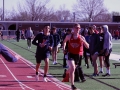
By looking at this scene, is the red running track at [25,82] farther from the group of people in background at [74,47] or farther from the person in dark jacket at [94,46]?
the person in dark jacket at [94,46]

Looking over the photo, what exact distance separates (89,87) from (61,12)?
122731 mm

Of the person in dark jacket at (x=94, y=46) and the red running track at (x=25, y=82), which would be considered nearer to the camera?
the red running track at (x=25, y=82)

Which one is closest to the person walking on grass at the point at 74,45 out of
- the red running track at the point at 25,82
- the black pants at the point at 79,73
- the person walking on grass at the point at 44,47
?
the red running track at the point at 25,82

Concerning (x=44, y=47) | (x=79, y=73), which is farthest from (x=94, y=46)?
(x=44, y=47)

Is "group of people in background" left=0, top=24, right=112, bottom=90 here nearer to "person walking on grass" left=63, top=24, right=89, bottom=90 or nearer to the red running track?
"person walking on grass" left=63, top=24, right=89, bottom=90

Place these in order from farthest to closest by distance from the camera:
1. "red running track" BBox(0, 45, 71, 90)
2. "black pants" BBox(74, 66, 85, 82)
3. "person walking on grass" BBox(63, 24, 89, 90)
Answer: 1. "black pants" BBox(74, 66, 85, 82)
2. "red running track" BBox(0, 45, 71, 90)
3. "person walking on grass" BBox(63, 24, 89, 90)

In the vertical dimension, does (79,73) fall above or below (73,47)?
below

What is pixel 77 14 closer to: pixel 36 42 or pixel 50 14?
pixel 50 14

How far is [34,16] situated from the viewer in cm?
10412

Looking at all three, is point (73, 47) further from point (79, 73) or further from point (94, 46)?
point (94, 46)

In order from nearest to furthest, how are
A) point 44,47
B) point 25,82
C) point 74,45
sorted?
point 74,45, point 25,82, point 44,47

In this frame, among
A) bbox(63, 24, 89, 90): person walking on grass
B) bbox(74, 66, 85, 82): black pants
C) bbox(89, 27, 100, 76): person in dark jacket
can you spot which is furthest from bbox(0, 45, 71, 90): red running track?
bbox(89, 27, 100, 76): person in dark jacket

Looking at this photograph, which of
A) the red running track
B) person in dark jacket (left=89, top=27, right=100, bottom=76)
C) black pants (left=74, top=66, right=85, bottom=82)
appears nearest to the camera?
the red running track

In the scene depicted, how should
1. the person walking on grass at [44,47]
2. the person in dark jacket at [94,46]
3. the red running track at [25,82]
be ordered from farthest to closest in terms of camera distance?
the person in dark jacket at [94,46] < the person walking on grass at [44,47] < the red running track at [25,82]
